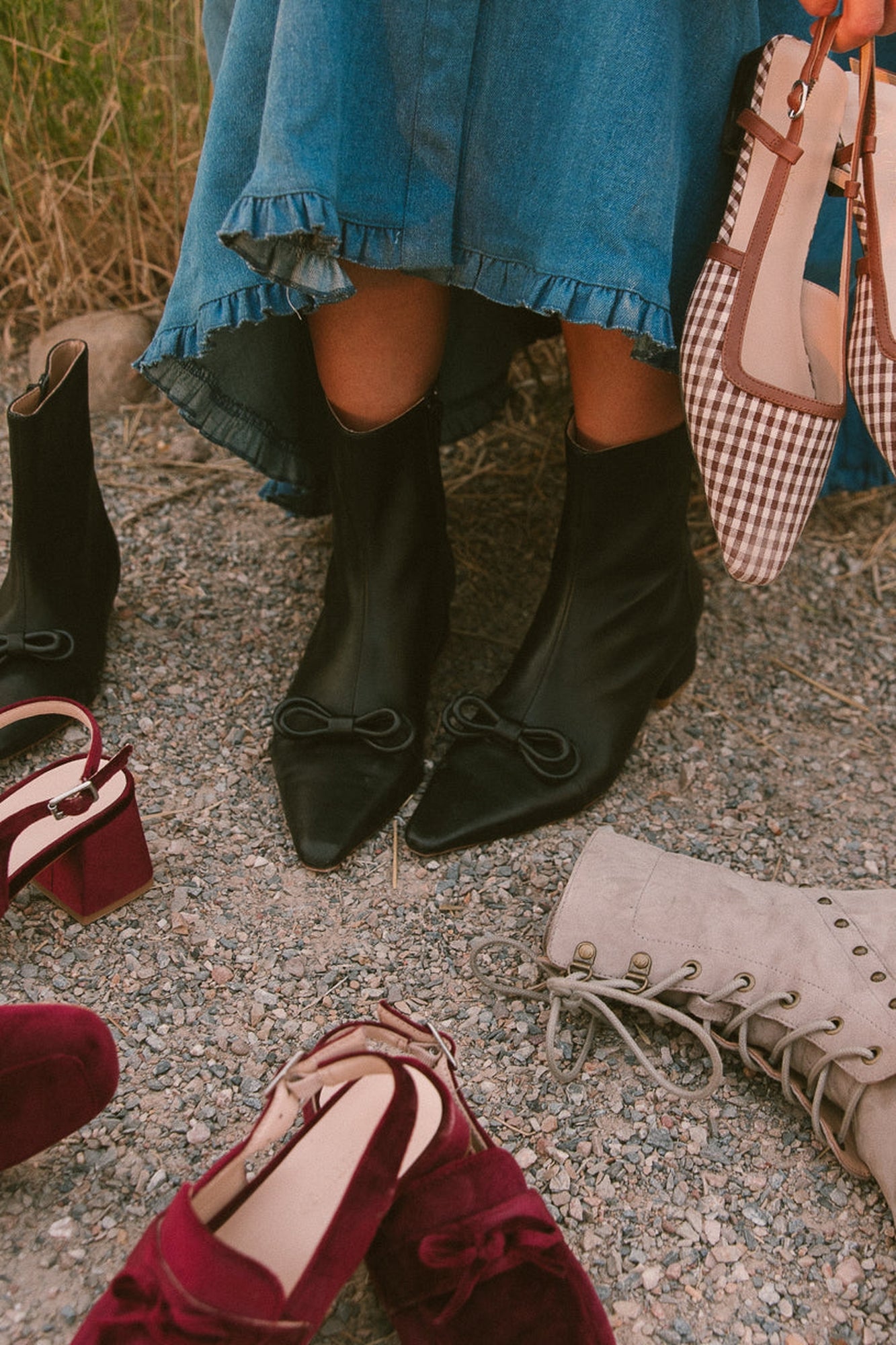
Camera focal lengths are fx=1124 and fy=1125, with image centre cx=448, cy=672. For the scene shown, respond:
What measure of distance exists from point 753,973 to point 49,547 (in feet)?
2.76

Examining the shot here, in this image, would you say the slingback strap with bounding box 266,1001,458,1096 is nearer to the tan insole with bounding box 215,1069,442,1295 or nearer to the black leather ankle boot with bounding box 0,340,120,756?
the tan insole with bounding box 215,1069,442,1295

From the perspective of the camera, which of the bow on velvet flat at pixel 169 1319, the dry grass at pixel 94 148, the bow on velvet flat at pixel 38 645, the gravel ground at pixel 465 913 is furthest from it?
the dry grass at pixel 94 148

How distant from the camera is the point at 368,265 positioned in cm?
99

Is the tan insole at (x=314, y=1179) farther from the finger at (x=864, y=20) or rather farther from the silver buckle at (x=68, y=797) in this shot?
the finger at (x=864, y=20)

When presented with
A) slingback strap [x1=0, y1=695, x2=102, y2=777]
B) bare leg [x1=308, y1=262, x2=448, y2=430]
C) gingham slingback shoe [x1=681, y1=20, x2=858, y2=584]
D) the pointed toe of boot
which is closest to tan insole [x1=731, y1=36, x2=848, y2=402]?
gingham slingback shoe [x1=681, y1=20, x2=858, y2=584]

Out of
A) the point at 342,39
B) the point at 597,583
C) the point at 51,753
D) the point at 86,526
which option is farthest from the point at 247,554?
the point at 342,39

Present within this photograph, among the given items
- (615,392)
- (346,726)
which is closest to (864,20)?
(615,392)

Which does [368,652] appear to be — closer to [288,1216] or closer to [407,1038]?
[407,1038]

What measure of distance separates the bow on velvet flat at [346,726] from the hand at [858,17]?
0.74m

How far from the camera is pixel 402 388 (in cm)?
115

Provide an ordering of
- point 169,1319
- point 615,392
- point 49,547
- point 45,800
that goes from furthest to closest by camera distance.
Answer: point 49,547 → point 615,392 → point 45,800 → point 169,1319

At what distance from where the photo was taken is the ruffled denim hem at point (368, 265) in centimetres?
86

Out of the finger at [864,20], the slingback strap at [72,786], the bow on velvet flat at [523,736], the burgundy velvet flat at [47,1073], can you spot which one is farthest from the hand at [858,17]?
the burgundy velvet flat at [47,1073]

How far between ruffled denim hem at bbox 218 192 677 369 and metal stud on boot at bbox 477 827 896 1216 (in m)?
0.48
